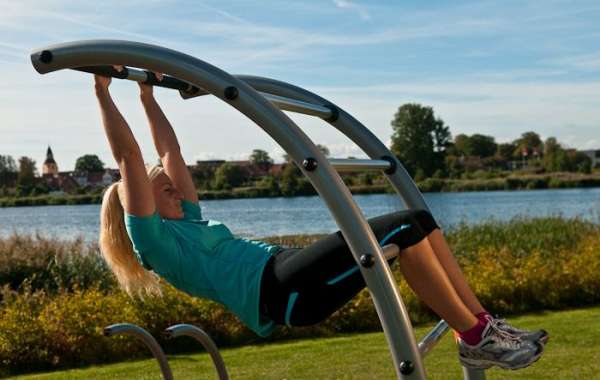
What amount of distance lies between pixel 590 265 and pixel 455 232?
285 cm

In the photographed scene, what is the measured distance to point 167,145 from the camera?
4.00 m

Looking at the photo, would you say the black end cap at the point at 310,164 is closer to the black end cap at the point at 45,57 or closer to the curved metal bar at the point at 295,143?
the curved metal bar at the point at 295,143

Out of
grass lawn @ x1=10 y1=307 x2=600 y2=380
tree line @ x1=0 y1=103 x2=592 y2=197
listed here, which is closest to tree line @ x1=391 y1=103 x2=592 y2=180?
tree line @ x1=0 y1=103 x2=592 y2=197

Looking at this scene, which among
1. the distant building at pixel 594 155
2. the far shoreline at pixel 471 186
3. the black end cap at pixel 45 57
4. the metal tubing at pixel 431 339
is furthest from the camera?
the distant building at pixel 594 155

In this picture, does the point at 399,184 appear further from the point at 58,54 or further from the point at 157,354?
the point at 58,54

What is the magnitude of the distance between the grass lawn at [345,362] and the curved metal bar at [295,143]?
3248 millimetres

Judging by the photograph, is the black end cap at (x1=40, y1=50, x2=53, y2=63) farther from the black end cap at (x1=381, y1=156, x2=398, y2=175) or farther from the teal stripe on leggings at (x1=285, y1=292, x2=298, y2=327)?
the black end cap at (x1=381, y1=156, x2=398, y2=175)

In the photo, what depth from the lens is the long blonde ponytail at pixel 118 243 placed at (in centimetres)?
361

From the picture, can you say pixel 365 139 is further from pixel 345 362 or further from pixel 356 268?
pixel 345 362

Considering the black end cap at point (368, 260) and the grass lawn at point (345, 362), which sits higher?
the black end cap at point (368, 260)

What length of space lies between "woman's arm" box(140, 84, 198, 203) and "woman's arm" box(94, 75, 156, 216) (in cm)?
70

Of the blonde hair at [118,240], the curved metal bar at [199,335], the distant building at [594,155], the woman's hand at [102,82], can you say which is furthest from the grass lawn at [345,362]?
the distant building at [594,155]

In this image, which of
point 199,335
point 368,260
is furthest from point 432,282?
point 199,335

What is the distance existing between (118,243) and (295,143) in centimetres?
119
